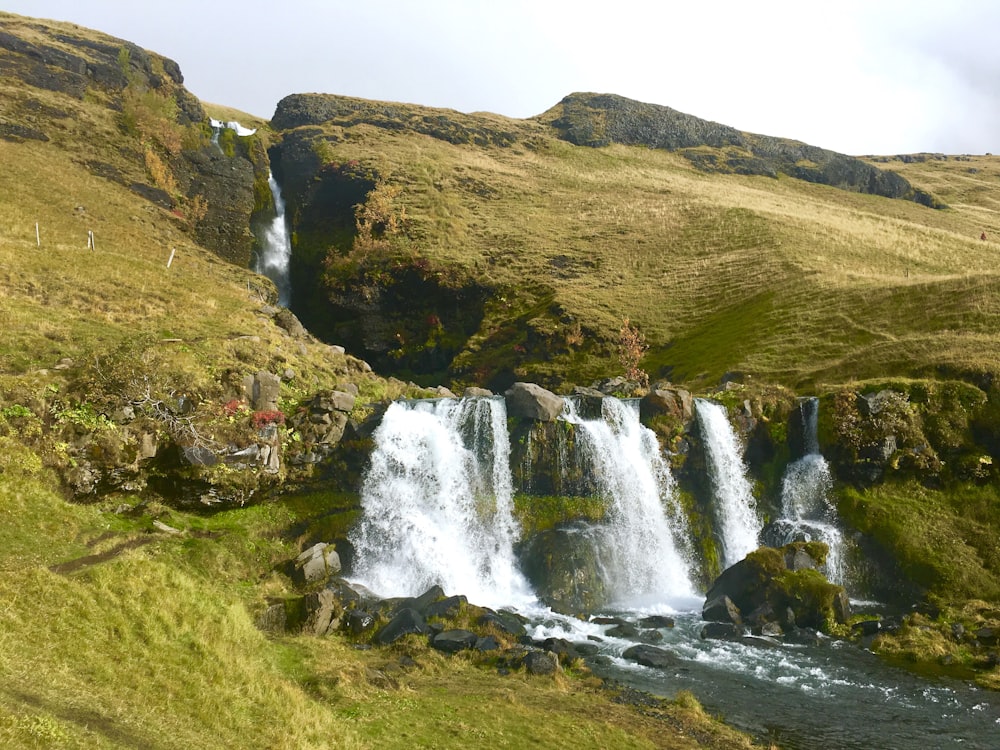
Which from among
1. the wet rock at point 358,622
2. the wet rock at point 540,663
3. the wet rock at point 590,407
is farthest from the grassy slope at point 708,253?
the wet rock at point 358,622

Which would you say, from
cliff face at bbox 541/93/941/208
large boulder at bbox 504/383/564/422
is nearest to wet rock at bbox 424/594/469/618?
large boulder at bbox 504/383/564/422

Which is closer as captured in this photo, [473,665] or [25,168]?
[473,665]

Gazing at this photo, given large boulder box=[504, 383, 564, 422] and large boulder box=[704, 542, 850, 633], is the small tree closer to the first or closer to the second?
large boulder box=[504, 383, 564, 422]

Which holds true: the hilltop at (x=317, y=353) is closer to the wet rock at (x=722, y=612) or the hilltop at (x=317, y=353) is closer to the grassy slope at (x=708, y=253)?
the grassy slope at (x=708, y=253)

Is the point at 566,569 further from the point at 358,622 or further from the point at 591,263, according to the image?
the point at 591,263

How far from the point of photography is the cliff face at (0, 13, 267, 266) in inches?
2279

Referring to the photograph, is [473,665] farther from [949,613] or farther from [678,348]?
[678,348]

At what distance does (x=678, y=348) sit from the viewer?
1972 inches

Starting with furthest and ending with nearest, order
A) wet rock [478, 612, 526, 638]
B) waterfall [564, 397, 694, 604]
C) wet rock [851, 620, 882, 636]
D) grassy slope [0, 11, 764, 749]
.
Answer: waterfall [564, 397, 694, 604] → wet rock [851, 620, 882, 636] → wet rock [478, 612, 526, 638] → grassy slope [0, 11, 764, 749]

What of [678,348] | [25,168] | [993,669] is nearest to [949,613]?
[993,669]

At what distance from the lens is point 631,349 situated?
165 feet

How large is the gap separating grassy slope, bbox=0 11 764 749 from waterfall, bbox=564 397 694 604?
10934 mm

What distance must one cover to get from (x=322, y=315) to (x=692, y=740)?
156ft

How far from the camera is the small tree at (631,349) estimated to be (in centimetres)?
4682
